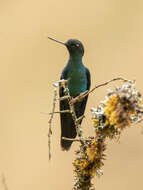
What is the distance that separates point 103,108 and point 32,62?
6543 millimetres

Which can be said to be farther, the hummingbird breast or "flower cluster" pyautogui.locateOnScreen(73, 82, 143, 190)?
the hummingbird breast

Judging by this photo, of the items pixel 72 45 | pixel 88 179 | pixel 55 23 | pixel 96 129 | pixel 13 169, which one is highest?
pixel 55 23

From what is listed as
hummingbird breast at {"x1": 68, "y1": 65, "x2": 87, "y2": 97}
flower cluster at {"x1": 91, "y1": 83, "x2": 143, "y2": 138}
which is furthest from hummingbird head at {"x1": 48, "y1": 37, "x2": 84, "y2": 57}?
flower cluster at {"x1": 91, "y1": 83, "x2": 143, "y2": 138}

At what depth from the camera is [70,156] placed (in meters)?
6.54

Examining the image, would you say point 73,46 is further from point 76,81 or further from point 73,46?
point 76,81

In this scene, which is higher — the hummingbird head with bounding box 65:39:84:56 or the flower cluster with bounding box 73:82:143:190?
the hummingbird head with bounding box 65:39:84:56

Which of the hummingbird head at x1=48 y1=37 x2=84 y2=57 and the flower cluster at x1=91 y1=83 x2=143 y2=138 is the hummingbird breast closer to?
the hummingbird head at x1=48 y1=37 x2=84 y2=57

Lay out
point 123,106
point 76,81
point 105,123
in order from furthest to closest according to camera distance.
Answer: point 76,81, point 105,123, point 123,106

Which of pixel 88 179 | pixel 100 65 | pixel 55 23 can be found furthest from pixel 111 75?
pixel 88 179

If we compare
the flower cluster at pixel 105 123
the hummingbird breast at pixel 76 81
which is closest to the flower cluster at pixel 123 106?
the flower cluster at pixel 105 123

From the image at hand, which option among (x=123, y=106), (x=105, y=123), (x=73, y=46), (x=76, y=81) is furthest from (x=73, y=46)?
(x=123, y=106)

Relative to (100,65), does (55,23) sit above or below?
above

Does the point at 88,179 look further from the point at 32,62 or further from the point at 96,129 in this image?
the point at 32,62

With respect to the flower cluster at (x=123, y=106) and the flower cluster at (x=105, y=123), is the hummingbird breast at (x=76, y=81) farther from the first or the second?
→ the flower cluster at (x=123, y=106)
